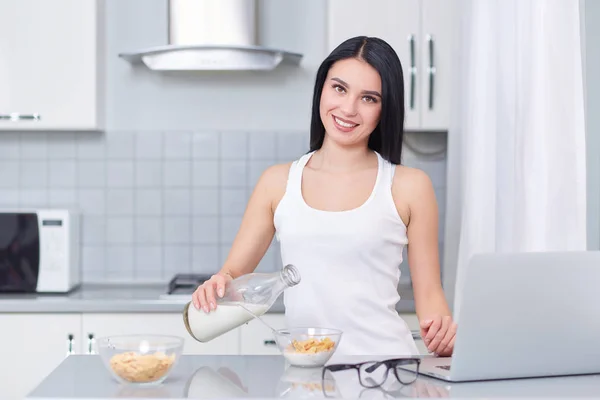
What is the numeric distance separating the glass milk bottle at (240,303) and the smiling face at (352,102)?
533mm

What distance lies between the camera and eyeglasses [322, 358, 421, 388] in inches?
54.5

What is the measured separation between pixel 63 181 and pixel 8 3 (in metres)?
0.74

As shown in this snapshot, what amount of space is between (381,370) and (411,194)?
25.7 inches

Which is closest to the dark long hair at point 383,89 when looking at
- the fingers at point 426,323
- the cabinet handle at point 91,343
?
the fingers at point 426,323

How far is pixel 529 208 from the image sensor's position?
7.18 ft

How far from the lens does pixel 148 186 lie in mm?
3559

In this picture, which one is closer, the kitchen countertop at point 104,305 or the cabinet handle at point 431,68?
the kitchen countertop at point 104,305

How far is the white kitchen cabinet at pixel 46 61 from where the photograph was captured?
10.4ft

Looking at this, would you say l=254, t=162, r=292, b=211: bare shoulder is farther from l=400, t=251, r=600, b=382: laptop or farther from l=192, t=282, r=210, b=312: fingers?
l=400, t=251, r=600, b=382: laptop

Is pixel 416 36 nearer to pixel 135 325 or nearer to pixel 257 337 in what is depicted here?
pixel 257 337

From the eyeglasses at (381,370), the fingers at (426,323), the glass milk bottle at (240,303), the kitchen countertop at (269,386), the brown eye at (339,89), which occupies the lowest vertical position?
the kitchen countertop at (269,386)

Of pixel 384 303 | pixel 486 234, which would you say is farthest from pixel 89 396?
pixel 486 234

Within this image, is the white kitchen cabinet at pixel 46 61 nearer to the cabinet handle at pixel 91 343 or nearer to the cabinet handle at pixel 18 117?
the cabinet handle at pixel 18 117

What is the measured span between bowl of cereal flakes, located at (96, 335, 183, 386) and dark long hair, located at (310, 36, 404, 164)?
2.72ft
